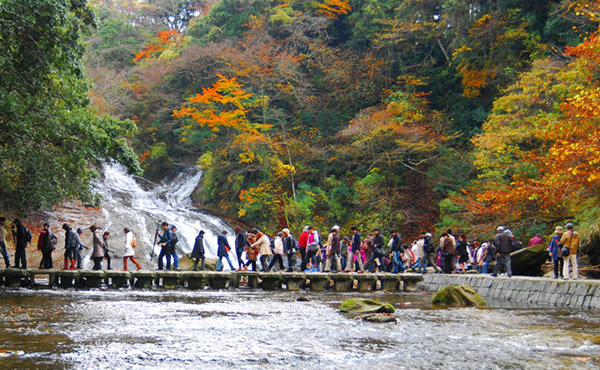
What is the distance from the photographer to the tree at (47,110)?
13.4 metres

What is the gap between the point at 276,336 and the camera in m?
9.16

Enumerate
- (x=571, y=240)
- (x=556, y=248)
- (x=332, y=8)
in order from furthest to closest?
(x=332, y=8) → (x=556, y=248) → (x=571, y=240)

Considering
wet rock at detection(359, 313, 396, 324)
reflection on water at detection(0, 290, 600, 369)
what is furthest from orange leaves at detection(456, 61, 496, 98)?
wet rock at detection(359, 313, 396, 324)

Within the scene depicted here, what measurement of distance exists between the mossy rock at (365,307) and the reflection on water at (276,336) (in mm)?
344

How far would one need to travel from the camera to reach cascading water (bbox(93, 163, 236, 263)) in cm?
2814

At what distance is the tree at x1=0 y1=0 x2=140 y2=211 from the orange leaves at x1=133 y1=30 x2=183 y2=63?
93.7ft

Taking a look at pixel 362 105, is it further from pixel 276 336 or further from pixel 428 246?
pixel 276 336

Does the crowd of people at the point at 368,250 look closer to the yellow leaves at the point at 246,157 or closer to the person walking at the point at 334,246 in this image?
the person walking at the point at 334,246

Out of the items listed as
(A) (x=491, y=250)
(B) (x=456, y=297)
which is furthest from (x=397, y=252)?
(B) (x=456, y=297)

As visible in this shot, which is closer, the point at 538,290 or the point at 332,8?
the point at 538,290

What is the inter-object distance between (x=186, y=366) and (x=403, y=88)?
31.2 meters

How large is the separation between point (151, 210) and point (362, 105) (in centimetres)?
1471

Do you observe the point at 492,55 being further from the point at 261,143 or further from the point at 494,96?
the point at 261,143

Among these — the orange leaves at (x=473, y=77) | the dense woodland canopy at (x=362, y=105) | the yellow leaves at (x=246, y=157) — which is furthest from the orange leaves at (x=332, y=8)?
the yellow leaves at (x=246, y=157)
